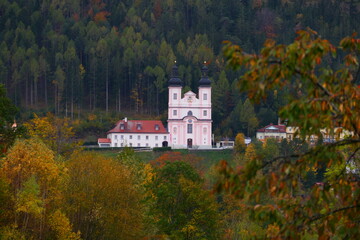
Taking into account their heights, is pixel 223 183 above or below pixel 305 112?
below

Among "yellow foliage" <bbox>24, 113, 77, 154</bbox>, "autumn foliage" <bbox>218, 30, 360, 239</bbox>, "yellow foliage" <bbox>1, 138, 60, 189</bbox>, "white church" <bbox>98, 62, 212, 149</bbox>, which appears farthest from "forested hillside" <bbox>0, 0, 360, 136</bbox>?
"autumn foliage" <bbox>218, 30, 360, 239</bbox>

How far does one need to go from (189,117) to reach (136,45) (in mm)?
28750

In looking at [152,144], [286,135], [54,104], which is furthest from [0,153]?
[54,104]

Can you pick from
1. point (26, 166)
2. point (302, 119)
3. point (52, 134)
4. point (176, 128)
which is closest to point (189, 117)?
point (176, 128)

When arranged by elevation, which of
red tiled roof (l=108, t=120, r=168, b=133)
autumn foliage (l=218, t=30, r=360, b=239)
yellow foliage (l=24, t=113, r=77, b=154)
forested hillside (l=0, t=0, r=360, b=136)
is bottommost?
autumn foliage (l=218, t=30, r=360, b=239)

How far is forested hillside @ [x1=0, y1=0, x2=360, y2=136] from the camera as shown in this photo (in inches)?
4190

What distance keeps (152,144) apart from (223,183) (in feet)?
269

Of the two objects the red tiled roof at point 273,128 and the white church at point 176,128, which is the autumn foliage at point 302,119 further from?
the red tiled roof at point 273,128

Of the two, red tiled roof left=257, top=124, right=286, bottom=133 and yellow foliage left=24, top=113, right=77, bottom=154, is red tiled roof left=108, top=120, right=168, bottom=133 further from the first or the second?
yellow foliage left=24, top=113, right=77, bottom=154

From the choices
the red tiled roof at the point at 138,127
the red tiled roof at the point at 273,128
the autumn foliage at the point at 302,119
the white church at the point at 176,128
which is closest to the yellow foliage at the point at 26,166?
the autumn foliage at the point at 302,119

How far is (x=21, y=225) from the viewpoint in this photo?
1281 inches

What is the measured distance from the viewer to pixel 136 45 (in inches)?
4680

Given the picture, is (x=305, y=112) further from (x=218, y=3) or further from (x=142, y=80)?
(x=218, y=3)

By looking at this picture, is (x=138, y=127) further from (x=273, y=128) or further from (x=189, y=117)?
(x=273, y=128)
